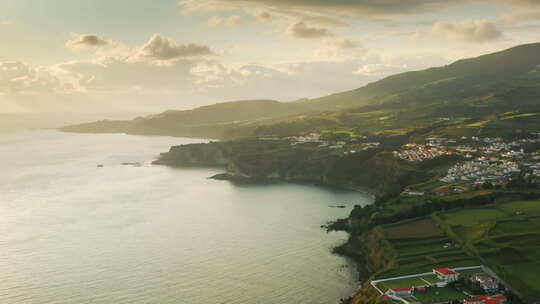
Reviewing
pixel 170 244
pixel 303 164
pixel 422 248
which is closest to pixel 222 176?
pixel 303 164

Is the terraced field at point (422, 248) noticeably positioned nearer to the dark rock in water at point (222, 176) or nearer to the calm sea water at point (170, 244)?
the calm sea water at point (170, 244)

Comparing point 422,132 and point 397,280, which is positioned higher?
point 422,132

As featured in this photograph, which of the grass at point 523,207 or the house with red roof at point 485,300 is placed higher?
the grass at point 523,207

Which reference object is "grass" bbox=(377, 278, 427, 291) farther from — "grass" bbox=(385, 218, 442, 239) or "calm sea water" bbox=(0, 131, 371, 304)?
"grass" bbox=(385, 218, 442, 239)

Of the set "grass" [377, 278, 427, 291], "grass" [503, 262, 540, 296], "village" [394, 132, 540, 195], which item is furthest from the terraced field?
"village" [394, 132, 540, 195]

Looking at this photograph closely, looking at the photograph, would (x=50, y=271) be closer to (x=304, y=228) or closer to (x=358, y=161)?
(x=304, y=228)

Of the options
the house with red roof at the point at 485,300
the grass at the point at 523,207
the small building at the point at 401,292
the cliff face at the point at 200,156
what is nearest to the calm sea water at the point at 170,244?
the small building at the point at 401,292

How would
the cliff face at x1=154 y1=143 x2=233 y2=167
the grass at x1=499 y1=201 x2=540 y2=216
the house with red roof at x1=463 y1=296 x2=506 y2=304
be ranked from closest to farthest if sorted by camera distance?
the house with red roof at x1=463 y1=296 x2=506 y2=304
the grass at x1=499 y1=201 x2=540 y2=216
the cliff face at x1=154 y1=143 x2=233 y2=167

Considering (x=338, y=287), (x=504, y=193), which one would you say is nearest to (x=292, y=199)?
(x=504, y=193)

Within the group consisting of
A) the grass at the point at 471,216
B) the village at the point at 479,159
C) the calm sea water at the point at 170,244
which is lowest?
the calm sea water at the point at 170,244
